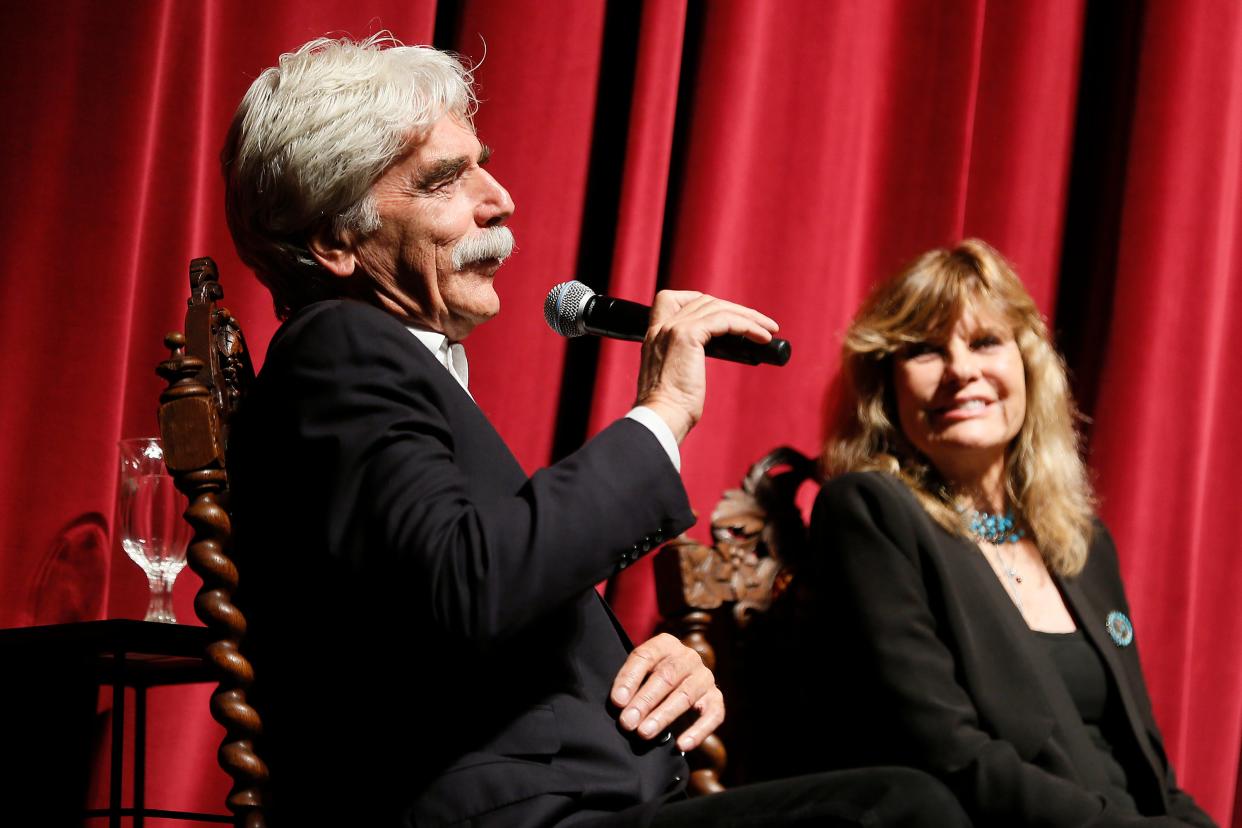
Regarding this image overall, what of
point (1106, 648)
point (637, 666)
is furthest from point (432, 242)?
point (1106, 648)

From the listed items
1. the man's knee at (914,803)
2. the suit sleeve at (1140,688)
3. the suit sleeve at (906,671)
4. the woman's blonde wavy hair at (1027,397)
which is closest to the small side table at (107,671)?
the man's knee at (914,803)

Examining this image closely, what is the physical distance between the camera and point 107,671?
154cm

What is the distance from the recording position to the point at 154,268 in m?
1.71

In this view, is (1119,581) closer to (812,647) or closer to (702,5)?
(812,647)

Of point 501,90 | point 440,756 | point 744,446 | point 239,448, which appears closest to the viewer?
point 440,756

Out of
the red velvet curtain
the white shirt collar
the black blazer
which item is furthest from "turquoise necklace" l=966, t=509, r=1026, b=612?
the white shirt collar

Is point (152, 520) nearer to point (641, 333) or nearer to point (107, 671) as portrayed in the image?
point (107, 671)

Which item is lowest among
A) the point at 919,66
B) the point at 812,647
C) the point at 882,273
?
the point at 812,647

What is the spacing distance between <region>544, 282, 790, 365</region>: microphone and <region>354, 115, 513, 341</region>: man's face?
0.07 metres

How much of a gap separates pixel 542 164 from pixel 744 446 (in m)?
0.57

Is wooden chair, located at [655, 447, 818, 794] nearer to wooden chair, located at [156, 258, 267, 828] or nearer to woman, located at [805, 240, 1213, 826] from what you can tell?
woman, located at [805, 240, 1213, 826]

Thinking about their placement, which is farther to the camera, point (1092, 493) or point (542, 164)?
point (1092, 493)

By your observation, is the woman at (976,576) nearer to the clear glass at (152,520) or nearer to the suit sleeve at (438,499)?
the suit sleeve at (438,499)

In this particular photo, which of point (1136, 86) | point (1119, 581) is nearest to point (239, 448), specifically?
point (1119, 581)
